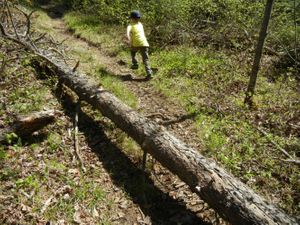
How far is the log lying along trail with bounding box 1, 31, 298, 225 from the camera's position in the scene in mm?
4422

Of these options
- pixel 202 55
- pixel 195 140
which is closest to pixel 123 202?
pixel 195 140

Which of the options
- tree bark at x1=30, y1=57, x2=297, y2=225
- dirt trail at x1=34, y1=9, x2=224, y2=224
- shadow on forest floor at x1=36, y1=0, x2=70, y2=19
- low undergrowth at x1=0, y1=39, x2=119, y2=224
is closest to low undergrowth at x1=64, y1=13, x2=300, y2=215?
dirt trail at x1=34, y1=9, x2=224, y2=224

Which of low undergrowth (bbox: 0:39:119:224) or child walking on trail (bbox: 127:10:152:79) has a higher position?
child walking on trail (bbox: 127:10:152:79)

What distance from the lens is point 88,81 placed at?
819cm

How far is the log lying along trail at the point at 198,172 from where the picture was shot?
4.42 metres

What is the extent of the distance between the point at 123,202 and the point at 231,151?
268 centimetres

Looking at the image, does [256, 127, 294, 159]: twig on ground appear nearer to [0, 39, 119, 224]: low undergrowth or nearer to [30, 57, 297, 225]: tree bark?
[30, 57, 297, 225]: tree bark

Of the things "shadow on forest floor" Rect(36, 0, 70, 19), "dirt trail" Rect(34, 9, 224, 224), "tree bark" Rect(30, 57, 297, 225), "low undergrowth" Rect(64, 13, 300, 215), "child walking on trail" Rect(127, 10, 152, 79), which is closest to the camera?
"tree bark" Rect(30, 57, 297, 225)

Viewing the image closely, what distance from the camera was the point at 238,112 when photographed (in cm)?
818

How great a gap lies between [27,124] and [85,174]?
1566mm

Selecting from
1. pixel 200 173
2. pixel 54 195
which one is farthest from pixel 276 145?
pixel 54 195

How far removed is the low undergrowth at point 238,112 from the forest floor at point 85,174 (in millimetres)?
436

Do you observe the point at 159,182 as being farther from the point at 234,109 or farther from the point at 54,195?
the point at 234,109

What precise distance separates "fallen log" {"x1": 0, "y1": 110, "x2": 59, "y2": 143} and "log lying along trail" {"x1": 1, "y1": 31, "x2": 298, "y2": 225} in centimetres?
134
